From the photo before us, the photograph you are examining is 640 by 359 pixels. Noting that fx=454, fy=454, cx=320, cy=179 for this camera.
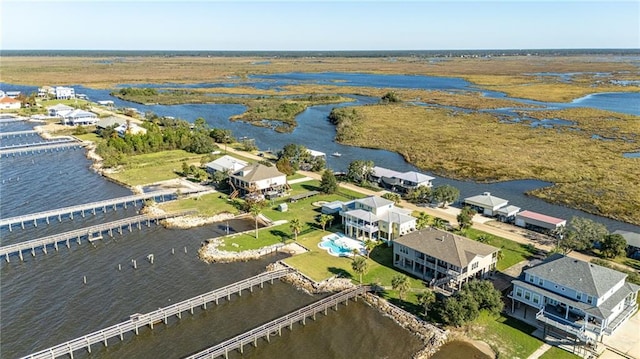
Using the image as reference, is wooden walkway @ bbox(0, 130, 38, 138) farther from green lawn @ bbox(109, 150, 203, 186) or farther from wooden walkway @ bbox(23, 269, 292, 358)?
wooden walkway @ bbox(23, 269, 292, 358)

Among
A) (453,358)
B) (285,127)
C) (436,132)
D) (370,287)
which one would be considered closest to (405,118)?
(436,132)

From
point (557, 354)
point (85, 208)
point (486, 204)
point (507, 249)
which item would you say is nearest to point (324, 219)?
point (507, 249)

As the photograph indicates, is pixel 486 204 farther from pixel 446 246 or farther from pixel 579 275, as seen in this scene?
pixel 579 275

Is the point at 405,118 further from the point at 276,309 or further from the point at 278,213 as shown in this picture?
the point at 276,309

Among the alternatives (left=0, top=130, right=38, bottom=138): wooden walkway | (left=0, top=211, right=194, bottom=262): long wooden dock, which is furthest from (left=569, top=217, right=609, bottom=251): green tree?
(left=0, top=130, right=38, bottom=138): wooden walkway

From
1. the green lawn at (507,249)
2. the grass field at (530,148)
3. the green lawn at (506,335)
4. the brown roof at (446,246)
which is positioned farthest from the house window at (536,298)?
the grass field at (530,148)
